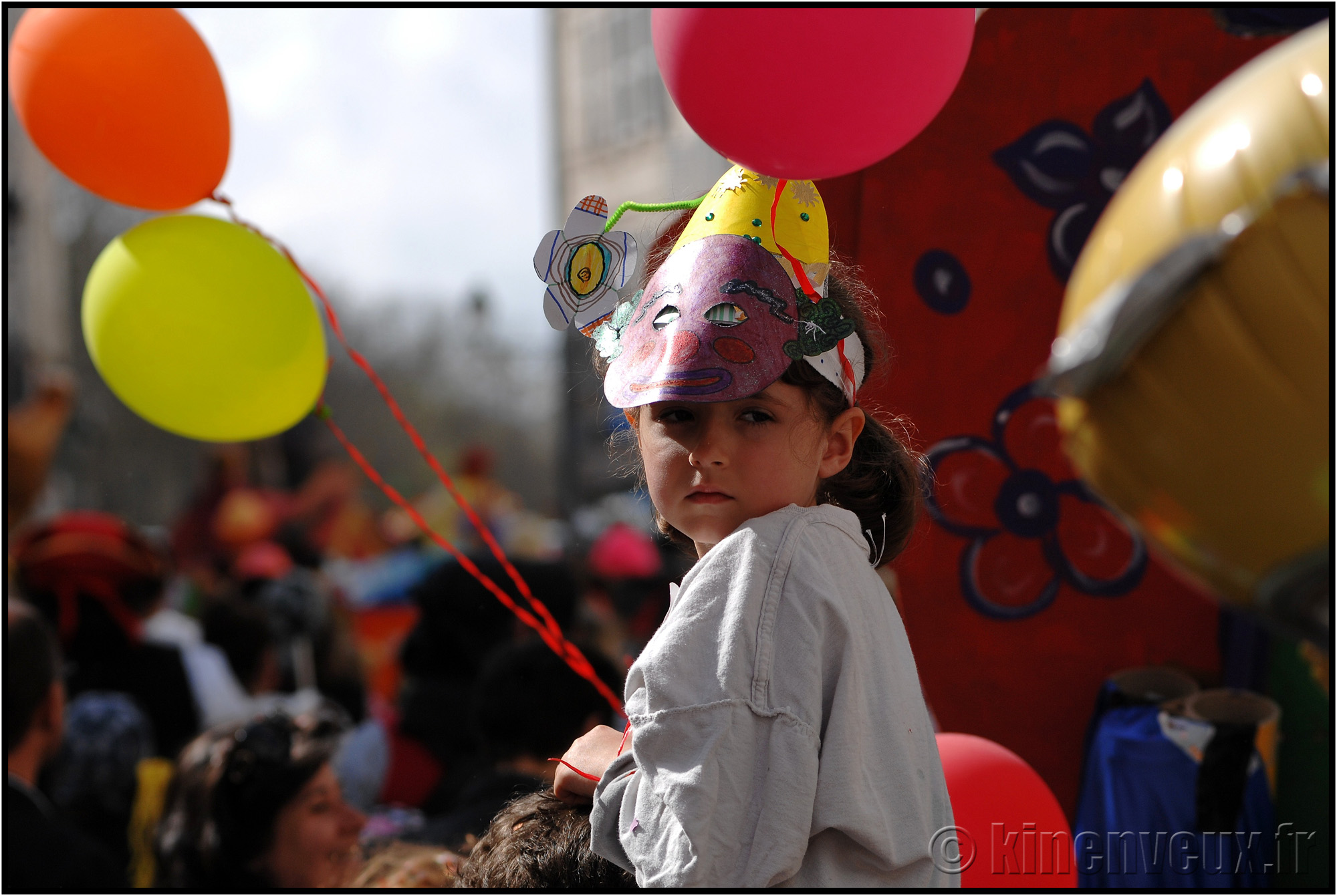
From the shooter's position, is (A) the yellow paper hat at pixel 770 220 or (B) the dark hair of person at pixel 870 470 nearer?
(A) the yellow paper hat at pixel 770 220

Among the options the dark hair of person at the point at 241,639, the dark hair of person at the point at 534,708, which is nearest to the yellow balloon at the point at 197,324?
the dark hair of person at the point at 534,708

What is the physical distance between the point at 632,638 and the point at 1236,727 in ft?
17.0

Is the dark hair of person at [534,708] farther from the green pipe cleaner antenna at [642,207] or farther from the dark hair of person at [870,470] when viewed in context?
the green pipe cleaner antenna at [642,207]

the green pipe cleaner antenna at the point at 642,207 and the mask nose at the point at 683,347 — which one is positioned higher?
the green pipe cleaner antenna at the point at 642,207

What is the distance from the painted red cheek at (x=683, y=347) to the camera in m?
1.64

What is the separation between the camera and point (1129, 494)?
1.07m

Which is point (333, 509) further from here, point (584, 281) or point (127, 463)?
point (127, 463)

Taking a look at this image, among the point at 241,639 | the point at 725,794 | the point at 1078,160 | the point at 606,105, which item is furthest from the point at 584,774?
the point at 606,105

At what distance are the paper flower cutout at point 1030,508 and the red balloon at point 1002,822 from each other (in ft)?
2.81

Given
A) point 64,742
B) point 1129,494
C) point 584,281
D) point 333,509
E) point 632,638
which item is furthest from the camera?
point 333,509

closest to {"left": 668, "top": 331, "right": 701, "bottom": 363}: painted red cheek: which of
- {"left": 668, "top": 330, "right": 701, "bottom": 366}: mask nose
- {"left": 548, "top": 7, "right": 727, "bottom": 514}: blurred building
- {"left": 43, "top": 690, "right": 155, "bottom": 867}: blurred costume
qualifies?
{"left": 668, "top": 330, "right": 701, "bottom": 366}: mask nose

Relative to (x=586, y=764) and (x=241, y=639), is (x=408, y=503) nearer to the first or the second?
(x=586, y=764)

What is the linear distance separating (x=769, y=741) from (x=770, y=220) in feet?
2.64

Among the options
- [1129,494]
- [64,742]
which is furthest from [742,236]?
[64,742]
